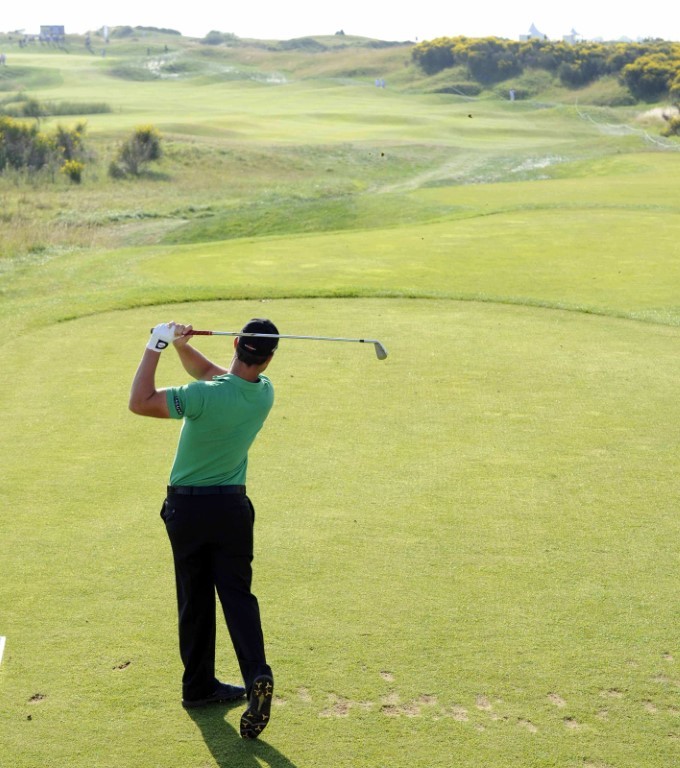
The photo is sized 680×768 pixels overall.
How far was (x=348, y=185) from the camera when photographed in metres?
46.0

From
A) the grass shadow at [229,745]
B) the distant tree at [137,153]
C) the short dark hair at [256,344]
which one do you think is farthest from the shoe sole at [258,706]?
the distant tree at [137,153]

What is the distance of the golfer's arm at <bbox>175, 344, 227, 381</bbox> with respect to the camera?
589 cm

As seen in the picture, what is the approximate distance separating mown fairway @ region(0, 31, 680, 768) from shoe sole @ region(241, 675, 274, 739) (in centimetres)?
10

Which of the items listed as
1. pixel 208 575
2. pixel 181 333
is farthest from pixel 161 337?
pixel 208 575

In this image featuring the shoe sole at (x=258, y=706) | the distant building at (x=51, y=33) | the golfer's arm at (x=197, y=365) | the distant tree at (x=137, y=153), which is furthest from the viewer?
the distant building at (x=51, y=33)

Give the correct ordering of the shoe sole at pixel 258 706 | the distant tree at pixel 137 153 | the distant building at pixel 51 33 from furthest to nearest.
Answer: the distant building at pixel 51 33, the distant tree at pixel 137 153, the shoe sole at pixel 258 706

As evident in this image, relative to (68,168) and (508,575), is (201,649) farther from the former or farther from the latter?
(68,168)

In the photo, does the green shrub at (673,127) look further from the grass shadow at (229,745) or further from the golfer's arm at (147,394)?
the grass shadow at (229,745)

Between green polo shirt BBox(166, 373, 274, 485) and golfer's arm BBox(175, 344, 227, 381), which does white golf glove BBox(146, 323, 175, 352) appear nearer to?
green polo shirt BBox(166, 373, 274, 485)

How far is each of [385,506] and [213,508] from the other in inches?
112

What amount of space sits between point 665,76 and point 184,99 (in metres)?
41.0

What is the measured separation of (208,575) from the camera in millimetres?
5770

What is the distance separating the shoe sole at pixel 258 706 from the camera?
17.1ft

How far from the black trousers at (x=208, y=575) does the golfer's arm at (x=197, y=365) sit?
0.73 m
